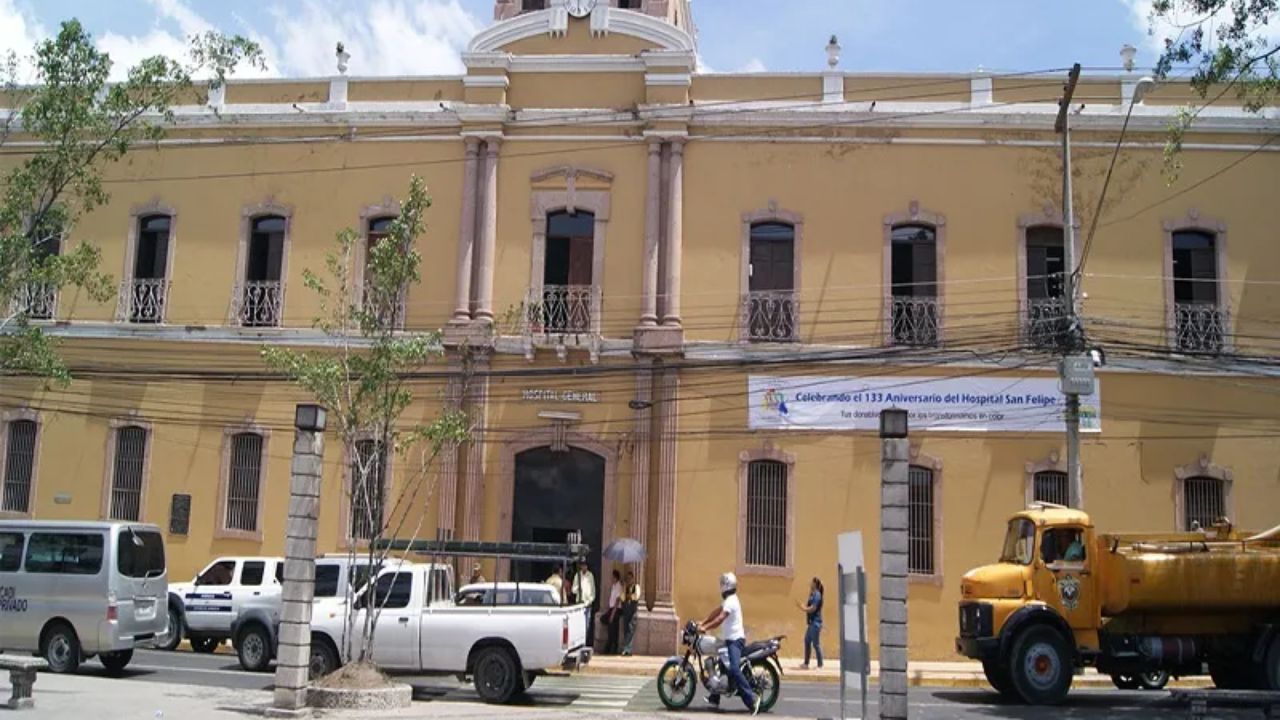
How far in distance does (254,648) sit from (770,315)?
421 inches

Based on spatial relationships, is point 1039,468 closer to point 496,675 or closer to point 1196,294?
point 1196,294

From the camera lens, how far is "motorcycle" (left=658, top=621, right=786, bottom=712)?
14.5 m

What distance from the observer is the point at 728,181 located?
2255cm

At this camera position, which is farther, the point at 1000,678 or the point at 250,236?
the point at 250,236

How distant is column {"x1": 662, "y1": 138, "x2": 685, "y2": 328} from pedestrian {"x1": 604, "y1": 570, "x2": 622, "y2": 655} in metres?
4.98

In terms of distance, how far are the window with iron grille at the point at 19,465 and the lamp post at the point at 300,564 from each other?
41.9ft

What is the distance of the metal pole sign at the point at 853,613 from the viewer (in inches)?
407

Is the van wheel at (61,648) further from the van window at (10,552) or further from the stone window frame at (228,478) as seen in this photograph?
the stone window frame at (228,478)

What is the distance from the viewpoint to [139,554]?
16.9 metres

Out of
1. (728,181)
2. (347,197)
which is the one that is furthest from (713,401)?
(347,197)

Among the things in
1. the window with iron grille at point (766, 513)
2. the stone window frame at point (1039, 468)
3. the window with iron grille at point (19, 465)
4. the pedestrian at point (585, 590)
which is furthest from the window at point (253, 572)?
the stone window frame at point (1039, 468)

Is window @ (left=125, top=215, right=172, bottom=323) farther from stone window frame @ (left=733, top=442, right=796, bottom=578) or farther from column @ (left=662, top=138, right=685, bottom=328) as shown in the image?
stone window frame @ (left=733, top=442, right=796, bottom=578)

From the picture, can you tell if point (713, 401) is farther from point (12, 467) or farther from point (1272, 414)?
point (12, 467)

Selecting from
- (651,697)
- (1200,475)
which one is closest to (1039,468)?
(1200,475)
